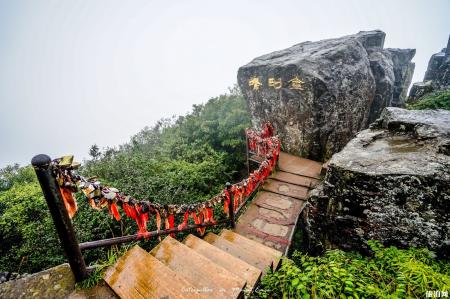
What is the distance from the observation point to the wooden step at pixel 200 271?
2599 mm

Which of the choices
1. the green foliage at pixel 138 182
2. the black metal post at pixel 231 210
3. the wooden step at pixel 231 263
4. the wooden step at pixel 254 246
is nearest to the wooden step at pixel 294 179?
the green foliage at pixel 138 182

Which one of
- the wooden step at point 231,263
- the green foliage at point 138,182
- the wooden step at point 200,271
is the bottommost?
the green foliage at point 138,182

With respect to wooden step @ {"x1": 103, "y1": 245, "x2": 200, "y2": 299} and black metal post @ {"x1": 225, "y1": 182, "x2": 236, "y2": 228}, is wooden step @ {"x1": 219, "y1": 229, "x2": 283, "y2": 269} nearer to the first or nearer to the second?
black metal post @ {"x1": 225, "y1": 182, "x2": 236, "y2": 228}

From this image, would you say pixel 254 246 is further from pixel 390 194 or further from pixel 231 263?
pixel 390 194

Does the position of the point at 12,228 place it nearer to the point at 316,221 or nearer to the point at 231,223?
the point at 231,223

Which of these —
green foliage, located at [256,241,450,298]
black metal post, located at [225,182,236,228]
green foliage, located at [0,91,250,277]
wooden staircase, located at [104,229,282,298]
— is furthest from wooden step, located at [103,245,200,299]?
green foliage, located at [0,91,250,277]

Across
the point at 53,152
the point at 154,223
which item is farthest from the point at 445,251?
the point at 53,152

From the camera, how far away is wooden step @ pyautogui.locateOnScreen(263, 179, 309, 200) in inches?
281

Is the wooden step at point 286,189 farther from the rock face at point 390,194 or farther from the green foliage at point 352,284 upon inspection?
the green foliage at point 352,284

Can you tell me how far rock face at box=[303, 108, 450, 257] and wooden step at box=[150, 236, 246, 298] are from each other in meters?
2.87

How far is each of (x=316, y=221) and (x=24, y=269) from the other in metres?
7.04

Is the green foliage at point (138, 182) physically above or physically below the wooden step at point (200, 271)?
below

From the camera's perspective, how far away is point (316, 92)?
8750mm

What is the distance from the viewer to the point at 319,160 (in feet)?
31.2
